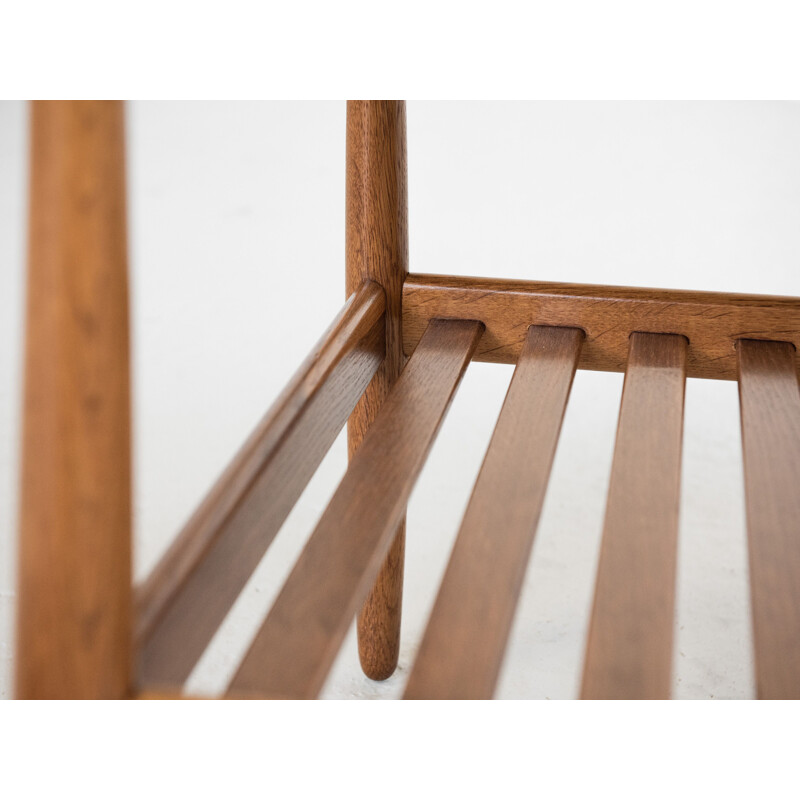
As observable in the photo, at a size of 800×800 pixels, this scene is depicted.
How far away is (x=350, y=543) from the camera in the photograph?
0.41 m

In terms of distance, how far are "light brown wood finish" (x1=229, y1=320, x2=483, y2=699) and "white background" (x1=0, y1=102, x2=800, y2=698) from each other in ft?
0.76

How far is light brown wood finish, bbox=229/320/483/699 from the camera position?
1.13ft

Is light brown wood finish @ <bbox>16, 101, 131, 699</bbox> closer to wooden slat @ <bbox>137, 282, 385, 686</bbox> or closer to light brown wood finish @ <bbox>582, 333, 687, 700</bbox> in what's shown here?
wooden slat @ <bbox>137, 282, 385, 686</bbox>

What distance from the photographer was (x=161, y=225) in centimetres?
149

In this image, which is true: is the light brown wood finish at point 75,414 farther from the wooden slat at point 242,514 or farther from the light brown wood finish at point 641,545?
the light brown wood finish at point 641,545

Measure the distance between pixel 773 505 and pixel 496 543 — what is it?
5.2 inches

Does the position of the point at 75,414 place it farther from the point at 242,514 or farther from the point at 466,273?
the point at 466,273

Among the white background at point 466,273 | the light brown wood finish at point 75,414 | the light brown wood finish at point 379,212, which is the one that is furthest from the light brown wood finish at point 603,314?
the light brown wood finish at point 75,414

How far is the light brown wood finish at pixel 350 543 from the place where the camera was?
1.13 feet

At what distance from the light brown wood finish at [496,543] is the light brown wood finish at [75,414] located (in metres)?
0.12

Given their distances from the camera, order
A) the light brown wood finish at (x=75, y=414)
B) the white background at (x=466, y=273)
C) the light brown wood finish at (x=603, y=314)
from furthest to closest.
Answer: the white background at (x=466, y=273), the light brown wood finish at (x=603, y=314), the light brown wood finish at (x=75, y=414)

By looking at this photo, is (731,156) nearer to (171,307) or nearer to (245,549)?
(171,307)

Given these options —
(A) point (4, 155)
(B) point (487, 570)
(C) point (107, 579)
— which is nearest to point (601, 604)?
(B) point (487, 570)

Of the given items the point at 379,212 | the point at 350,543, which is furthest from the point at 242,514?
the point at 379,212
